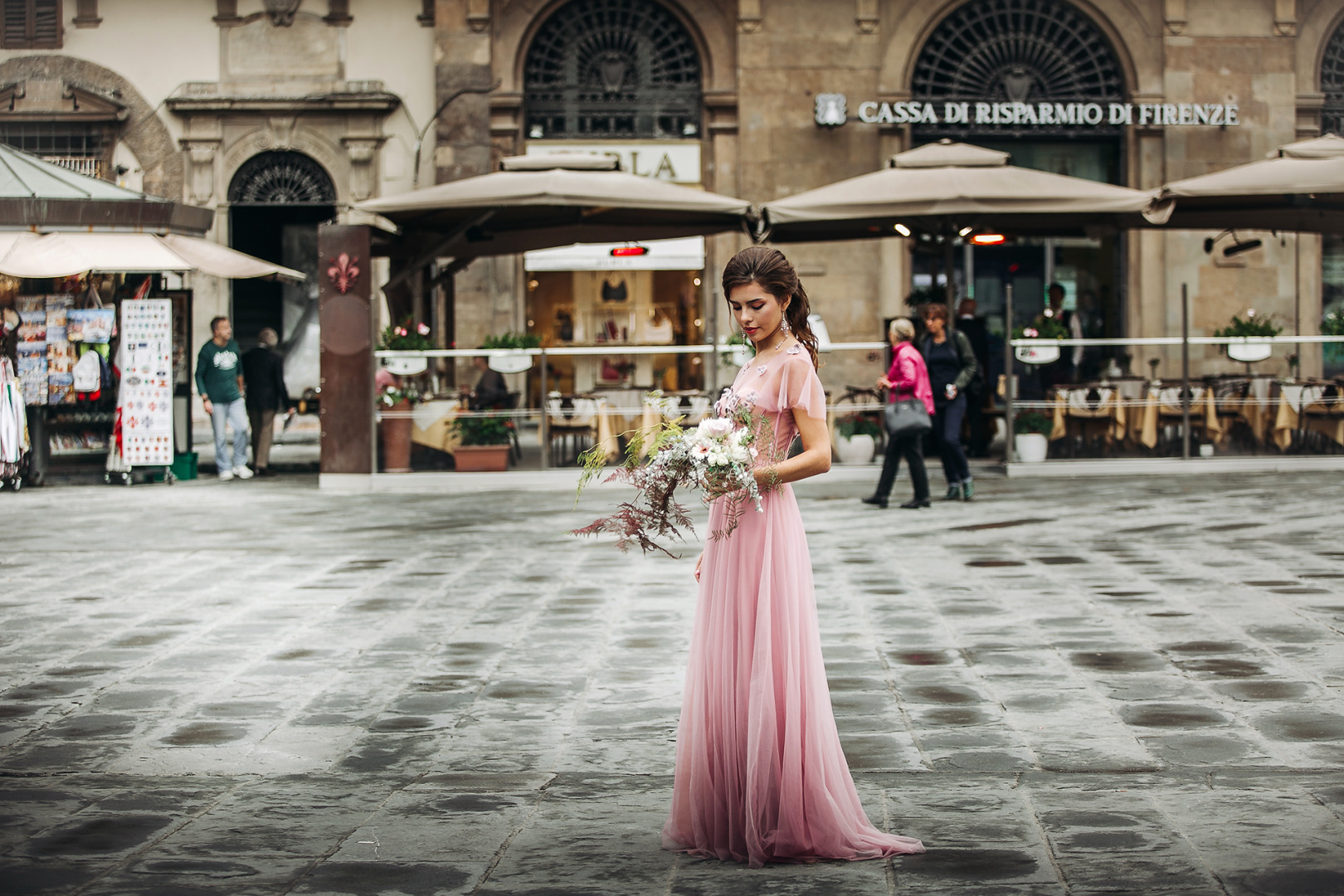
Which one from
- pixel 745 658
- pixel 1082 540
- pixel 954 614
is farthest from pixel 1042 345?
pixel 745 658

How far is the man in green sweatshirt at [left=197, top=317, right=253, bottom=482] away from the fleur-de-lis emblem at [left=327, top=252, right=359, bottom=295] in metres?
2.47

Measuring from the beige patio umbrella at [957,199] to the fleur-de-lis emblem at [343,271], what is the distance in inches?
166

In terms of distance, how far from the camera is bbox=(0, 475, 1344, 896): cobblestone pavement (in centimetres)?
404

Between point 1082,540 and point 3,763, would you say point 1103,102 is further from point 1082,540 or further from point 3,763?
point 3,763

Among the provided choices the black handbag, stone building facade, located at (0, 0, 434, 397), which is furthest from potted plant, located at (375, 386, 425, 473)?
stone building facade, located at (0, 0, 434, 397)

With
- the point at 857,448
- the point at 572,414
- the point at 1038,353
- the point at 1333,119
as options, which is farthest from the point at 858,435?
the point at 1333,119

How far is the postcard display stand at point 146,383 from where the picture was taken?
1573 cm

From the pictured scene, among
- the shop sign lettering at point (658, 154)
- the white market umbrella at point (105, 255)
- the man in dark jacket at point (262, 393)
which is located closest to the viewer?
the white market umbrella at point (105, 255)

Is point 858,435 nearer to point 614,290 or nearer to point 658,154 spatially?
point 614,290

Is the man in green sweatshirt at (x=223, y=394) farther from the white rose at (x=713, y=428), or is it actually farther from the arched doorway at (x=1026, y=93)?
the white rose at (x=713, y=428)

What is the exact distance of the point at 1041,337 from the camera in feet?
50.2

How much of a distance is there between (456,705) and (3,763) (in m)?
1.69

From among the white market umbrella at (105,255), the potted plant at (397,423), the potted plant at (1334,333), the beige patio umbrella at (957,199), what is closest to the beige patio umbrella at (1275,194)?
the beige patio umbrella at (957,199)

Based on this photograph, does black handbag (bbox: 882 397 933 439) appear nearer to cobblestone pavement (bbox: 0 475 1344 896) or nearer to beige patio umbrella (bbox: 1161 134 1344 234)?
cobblestone pavement (bbox: 0 475 1344 896)
